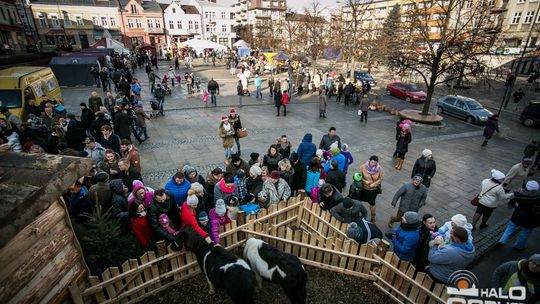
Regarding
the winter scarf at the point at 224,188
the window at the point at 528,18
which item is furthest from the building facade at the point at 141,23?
the window at the point at 528,18

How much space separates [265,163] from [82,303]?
446 cm

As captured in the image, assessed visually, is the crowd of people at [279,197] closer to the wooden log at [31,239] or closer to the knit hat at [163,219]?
the knit hat at [163,219]

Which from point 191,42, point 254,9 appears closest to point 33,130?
point 191,42

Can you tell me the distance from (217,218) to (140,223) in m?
1.28

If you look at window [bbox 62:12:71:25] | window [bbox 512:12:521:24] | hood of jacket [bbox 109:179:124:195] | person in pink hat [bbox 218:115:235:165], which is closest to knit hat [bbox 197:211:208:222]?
hood of jacket [bbox 109:179:124:195]

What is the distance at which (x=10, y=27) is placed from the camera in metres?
36.3

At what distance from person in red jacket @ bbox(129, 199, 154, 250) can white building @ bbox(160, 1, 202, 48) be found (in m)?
58.0

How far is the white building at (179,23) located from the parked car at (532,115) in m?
55.5

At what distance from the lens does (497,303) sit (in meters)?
3.74

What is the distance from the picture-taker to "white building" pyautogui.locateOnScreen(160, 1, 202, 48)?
56812 millimetres

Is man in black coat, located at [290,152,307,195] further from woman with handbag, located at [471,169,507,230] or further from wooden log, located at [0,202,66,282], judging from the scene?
wooden log, located at [0,202,66,282]

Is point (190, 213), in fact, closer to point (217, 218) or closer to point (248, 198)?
point (217, 218)

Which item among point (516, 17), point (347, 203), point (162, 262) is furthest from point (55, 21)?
point (516, 17)

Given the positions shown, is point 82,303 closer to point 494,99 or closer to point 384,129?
point 384,129
